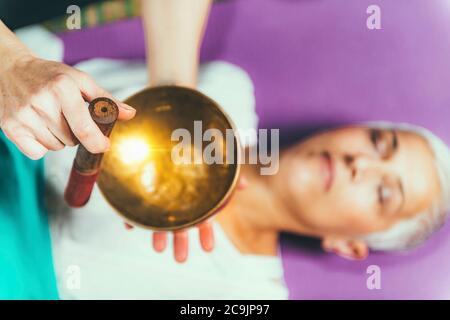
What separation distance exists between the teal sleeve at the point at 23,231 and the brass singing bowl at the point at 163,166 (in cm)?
12

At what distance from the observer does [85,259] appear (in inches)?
31.6

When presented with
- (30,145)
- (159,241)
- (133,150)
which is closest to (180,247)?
(159,241)

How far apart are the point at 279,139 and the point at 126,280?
30 centimetres

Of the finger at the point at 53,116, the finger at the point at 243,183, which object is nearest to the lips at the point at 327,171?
the finger at the point at 243,183

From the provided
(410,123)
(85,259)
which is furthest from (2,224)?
(410,123)

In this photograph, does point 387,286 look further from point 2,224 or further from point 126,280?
point 2,224

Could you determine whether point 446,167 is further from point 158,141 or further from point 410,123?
point 158,141

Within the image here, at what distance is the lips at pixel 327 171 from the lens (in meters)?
0.76

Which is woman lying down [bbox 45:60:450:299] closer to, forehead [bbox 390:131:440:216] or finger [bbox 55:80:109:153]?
forehead [bbox 390:131:440:216]

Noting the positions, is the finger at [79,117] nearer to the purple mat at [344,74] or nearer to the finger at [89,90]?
the finger at [89,90]

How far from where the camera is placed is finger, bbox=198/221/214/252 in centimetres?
79

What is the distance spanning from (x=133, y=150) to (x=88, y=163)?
0.40ft

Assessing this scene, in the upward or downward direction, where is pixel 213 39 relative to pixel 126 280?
upward

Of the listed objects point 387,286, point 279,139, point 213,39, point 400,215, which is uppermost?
point 213,39
